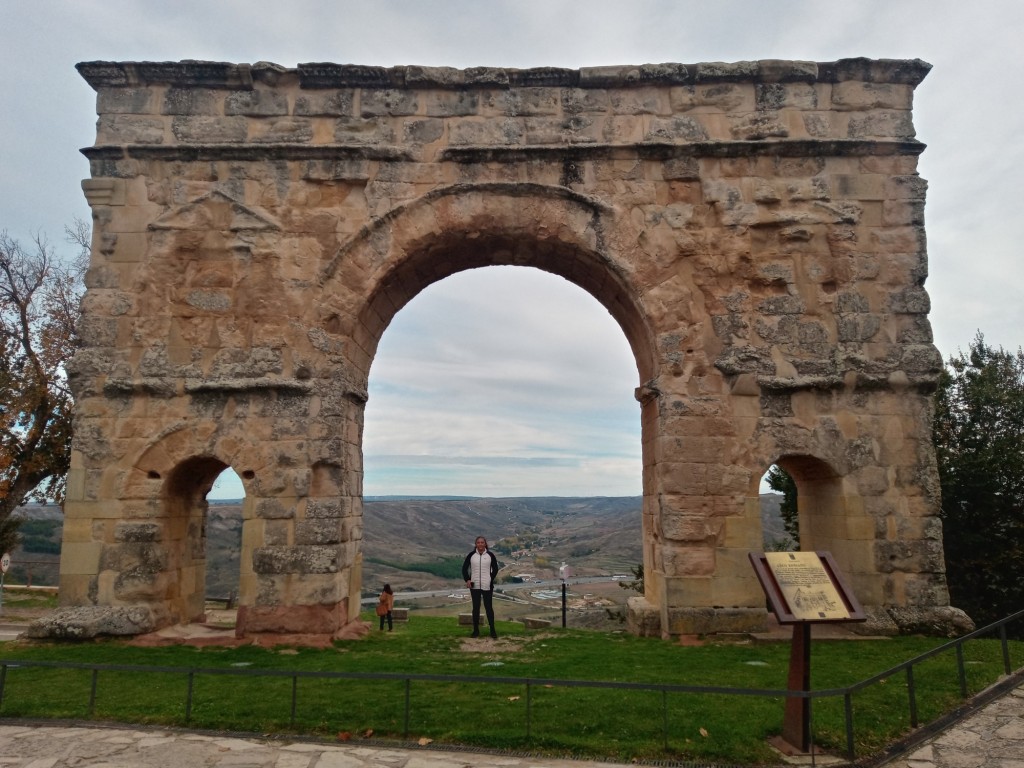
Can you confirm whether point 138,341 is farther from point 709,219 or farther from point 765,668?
point 765,668

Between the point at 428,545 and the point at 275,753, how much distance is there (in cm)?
3688

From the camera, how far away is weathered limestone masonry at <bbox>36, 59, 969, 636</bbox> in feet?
27.0

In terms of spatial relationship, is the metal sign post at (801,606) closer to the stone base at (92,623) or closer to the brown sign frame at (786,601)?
the brown sign frame at (786,601)

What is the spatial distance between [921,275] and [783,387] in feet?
7.73

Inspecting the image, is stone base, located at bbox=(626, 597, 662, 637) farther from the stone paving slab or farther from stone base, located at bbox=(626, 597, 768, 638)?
the stone paving slab

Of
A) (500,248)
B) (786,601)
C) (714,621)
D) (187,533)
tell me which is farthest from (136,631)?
(786,601)

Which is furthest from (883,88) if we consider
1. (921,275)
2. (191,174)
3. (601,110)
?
(191,174)

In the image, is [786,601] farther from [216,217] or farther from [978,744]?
[216,217]

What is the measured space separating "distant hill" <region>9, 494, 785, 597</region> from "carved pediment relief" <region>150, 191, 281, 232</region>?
11.7 metres

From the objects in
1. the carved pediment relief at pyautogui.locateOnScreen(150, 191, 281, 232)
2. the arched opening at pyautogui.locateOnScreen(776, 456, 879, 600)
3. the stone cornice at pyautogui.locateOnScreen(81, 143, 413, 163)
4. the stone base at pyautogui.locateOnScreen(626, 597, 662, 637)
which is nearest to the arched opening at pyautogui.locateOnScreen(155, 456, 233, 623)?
the carved pediment relief at pyautogui.locateOnScreen(150, 191, 281, 232)

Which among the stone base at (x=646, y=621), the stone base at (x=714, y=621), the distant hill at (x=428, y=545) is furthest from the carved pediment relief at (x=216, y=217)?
the distant hill at (x=428, y=545)

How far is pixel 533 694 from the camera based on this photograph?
18.6 feet

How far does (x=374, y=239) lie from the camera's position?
8.82 metres

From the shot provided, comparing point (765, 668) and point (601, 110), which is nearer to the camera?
point (765, 668)
